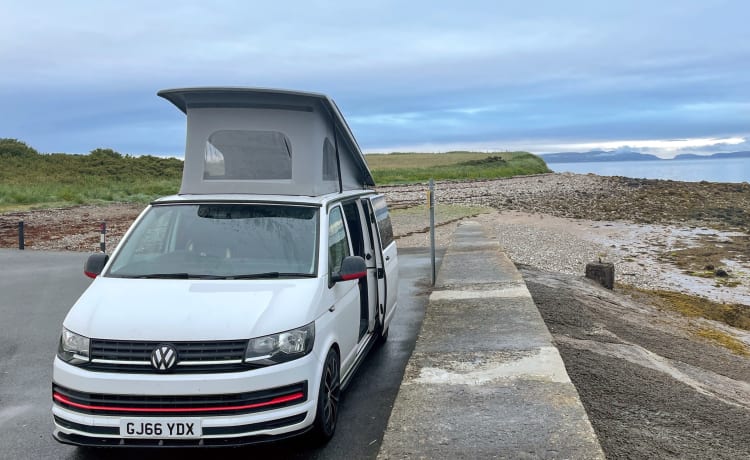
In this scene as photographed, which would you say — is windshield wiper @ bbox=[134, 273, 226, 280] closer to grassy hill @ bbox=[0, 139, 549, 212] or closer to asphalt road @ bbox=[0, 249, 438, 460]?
asphalt road @ bbox=[0, 249, 438, 460]

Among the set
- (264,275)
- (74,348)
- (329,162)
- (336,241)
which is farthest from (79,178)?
(74,348)

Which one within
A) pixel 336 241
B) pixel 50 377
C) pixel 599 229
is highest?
pixel 336 241

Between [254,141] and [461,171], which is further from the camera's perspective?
[461,171]

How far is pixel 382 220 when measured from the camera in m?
8.12

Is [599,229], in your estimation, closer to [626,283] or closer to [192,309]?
[626,283]

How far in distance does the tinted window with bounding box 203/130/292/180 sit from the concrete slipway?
213cm

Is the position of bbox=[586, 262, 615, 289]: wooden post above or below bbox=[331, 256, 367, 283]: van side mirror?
below

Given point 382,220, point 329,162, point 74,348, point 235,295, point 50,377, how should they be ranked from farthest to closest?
point 382,220 < point 50,377 < point 329,162 < point 235,295 < point 74,348

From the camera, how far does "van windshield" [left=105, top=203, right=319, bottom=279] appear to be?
210 inches

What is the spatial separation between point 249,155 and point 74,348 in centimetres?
247

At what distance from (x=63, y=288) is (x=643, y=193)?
45.3 metres

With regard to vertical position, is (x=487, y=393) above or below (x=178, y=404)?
below

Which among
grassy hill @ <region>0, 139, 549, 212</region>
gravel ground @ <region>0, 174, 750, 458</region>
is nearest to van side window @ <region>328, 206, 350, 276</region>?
gravel ground @ <region>0, 174, 750, 458</region>

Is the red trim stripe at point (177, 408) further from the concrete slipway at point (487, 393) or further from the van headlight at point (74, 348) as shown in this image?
the concrete slipway at point (487, 393)
